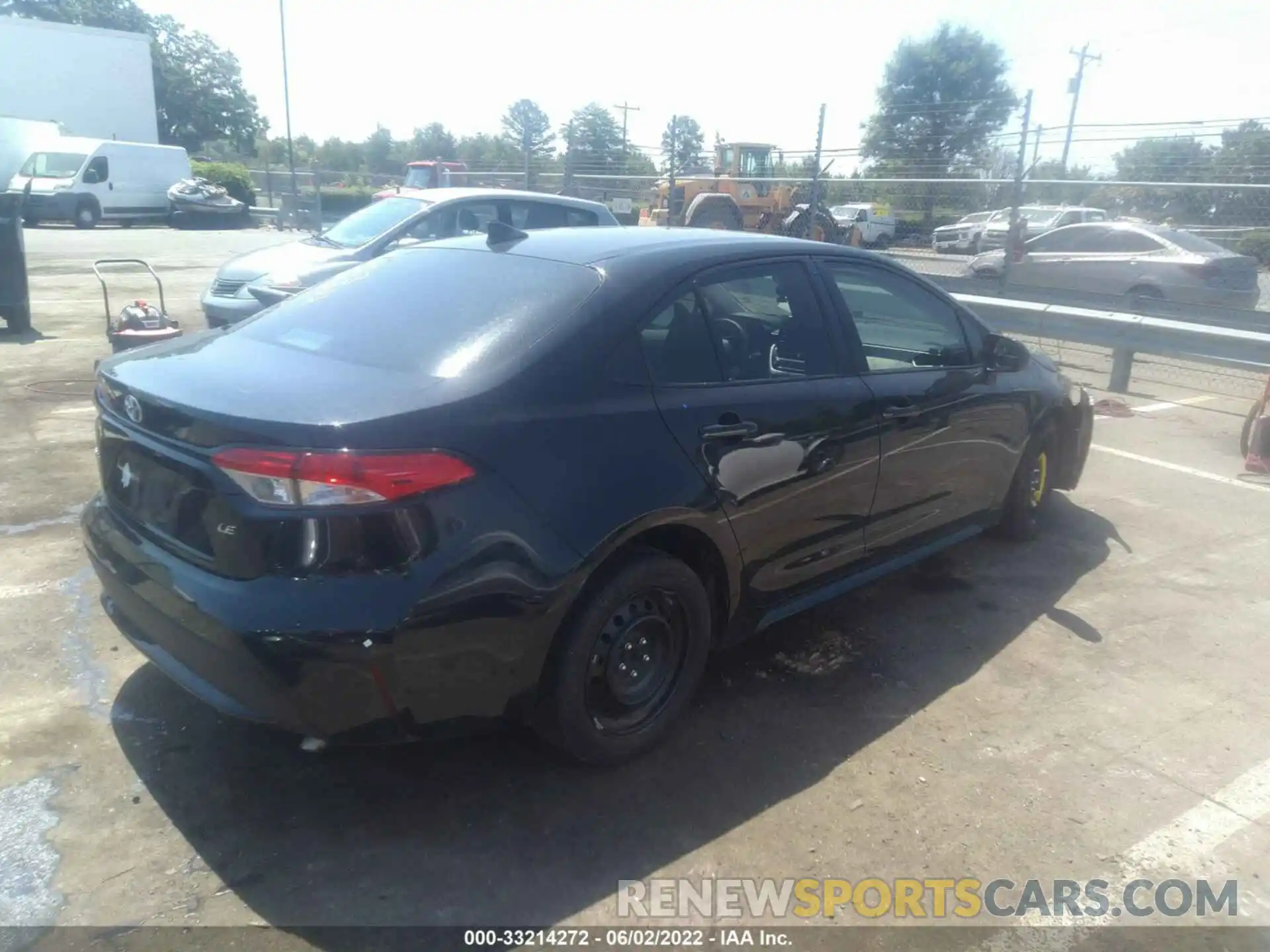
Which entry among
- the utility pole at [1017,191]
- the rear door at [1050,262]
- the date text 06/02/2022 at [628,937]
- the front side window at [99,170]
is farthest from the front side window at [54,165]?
the date text 06/02/2022 at [628,937]

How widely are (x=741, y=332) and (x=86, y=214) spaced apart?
30.2m

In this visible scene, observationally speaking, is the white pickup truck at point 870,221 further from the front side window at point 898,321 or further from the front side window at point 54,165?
the front side window at point 54,165

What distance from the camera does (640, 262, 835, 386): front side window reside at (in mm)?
3283

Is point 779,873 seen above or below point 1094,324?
below

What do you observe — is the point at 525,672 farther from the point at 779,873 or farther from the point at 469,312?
the point at 469,312

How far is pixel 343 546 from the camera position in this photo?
2.51 m

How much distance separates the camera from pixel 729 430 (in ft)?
10.8

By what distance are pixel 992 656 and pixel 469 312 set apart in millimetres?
2562

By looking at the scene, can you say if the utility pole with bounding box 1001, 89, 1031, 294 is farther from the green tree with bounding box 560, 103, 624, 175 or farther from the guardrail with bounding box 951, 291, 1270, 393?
the green tree with bounding box 560, 103, 624, 175

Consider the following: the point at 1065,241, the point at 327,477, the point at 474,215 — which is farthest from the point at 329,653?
the point at 1065,241

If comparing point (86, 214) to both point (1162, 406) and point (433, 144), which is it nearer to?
→ point (1162, 406)

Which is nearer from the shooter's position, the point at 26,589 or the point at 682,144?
the point at 26,589

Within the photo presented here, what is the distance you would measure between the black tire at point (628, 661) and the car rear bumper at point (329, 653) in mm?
144

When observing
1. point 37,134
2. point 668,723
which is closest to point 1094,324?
point 668,723
